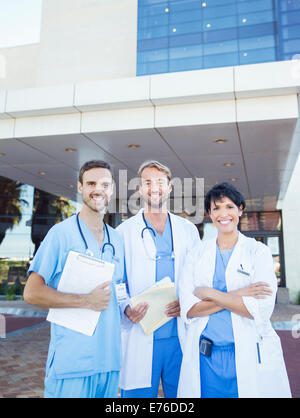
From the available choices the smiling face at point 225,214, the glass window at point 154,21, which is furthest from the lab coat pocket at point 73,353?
the glass window at point 154,21

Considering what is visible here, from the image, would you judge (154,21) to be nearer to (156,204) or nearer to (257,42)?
(257,42)

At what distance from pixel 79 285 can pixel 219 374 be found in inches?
40.7

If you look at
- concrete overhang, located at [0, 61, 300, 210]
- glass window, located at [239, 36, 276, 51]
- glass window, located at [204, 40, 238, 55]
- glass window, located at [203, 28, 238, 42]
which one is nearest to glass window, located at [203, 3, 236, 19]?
glass window, located at [203, 28, 238, 42]

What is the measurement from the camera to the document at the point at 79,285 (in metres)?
1.88

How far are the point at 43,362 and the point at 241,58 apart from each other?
16119 millimetres

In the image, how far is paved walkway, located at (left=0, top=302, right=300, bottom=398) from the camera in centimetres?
439

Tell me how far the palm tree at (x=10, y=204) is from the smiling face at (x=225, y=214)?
1593cm

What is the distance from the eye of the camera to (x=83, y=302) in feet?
6.11

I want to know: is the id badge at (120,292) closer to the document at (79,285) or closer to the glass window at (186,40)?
the document at (79,285)

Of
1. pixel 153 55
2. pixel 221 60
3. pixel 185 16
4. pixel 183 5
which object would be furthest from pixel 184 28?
pixel 221 60

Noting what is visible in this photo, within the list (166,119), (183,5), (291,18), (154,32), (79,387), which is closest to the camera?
(79,387)

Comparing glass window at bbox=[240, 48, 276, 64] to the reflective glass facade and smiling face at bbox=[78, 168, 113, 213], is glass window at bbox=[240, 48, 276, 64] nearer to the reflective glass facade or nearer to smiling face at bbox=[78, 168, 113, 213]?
the reflective glass facade

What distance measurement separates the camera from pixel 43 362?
5.68m

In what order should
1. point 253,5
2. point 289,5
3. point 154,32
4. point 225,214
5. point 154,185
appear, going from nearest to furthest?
Answer: point 225,214, point 154,185, point 289,5, point 253,5, point 154,32
